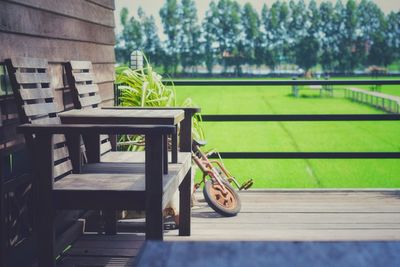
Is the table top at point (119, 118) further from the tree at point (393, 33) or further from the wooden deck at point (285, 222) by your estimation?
the tree at point (393, 33)

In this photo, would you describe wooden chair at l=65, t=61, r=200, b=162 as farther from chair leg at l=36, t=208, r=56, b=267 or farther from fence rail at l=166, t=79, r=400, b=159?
fence rail at l=166, t=79, r=400, b=159

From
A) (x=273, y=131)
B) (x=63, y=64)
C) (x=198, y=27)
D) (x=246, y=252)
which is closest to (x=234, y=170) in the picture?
(x=63, y=64)

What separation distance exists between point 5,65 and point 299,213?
2.33 metres

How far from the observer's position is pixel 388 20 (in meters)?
90.5

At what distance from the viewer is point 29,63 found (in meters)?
2.77

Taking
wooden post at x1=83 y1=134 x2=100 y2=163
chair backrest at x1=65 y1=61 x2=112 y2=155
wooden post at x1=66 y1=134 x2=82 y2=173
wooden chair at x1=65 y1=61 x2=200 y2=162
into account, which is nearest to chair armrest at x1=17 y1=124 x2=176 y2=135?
wooden post at x1=66 y1=134 x2=82 y2=173

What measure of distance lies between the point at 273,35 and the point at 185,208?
91.0 meters

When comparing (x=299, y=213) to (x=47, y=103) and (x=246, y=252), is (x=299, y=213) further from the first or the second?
(x=246, y=252)

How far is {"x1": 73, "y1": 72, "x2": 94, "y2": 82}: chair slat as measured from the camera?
3.49m

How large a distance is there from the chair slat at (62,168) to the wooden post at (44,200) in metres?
0.21

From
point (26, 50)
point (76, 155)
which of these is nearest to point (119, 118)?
point (76, 155)

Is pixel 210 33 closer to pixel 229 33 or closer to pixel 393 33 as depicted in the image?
pixel 229 33

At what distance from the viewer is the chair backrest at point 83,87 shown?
3443 mm

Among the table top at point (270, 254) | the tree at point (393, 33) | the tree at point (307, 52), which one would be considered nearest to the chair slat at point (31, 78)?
the table top at point (270, 254)
